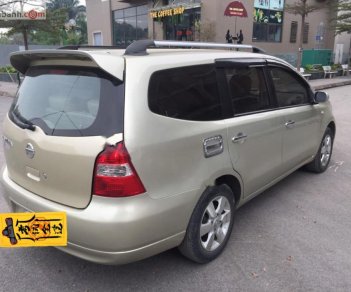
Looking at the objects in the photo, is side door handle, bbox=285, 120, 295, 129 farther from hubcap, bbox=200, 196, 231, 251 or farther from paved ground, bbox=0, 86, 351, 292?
hubcap, bbox=200, 196, 231, 251

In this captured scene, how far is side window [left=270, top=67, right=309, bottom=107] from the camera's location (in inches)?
157

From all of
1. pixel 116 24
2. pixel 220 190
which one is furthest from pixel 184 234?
pixel 116 24

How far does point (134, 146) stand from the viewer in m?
2.38

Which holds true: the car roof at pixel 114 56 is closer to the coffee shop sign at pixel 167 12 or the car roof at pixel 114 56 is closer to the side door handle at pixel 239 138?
the side door handle at pixel 239 138

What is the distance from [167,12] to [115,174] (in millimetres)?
25289

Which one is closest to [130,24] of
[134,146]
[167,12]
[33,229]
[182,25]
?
[167,12]

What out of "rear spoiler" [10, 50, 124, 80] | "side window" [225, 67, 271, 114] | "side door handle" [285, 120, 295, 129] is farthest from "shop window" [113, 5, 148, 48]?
"rear spoiler" [10, 50, 124, 80]

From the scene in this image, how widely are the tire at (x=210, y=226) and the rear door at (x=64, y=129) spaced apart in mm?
885

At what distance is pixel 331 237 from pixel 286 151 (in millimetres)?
1017

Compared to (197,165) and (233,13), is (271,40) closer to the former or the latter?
(233,13)

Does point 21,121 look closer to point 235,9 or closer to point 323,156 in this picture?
point 323,156

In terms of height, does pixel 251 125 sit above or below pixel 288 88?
below

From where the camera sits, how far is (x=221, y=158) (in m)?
3.02

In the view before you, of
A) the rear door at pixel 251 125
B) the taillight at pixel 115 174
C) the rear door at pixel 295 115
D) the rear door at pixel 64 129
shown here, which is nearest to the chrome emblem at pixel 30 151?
the rear door at pixel 64 129
